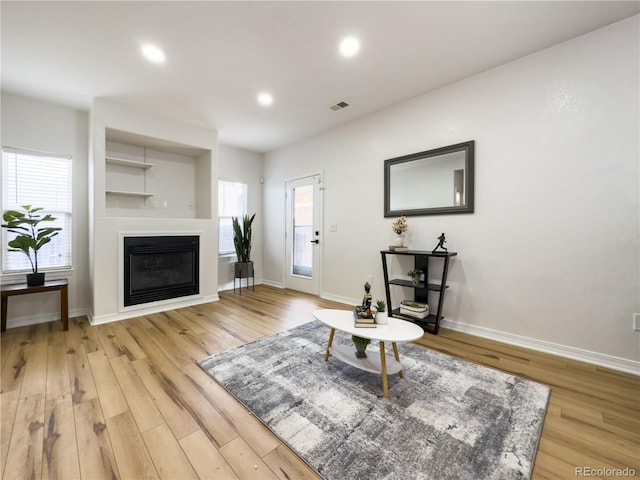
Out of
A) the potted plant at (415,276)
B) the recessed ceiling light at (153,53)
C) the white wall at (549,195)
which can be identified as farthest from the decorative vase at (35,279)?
the white wall at (549,195)

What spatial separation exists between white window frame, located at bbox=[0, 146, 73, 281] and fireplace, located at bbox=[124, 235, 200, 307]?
0.84 metres

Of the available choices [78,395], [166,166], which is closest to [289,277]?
[166,166]

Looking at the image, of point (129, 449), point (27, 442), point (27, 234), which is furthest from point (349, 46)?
point (27, 234)

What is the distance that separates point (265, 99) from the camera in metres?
3.20

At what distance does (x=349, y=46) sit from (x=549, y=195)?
86.5 inches

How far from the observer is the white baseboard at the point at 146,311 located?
3.14 meters

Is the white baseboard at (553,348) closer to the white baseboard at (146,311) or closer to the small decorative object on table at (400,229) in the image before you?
the small decorative object on table at (400,229)

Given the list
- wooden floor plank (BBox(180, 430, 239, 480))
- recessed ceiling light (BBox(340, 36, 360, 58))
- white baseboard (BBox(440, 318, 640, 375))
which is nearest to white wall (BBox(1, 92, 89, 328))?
wooden floor plank (BBox(180, 430, 239, 480))

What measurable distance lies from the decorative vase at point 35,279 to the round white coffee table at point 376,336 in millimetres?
3113

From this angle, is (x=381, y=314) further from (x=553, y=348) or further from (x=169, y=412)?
(x=553, y=348)

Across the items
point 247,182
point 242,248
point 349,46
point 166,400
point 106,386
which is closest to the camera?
point 166,400

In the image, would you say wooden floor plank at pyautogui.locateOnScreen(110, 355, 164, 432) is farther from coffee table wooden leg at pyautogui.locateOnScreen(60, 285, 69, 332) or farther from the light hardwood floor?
coffee table wooden leg at pyautogui.locateOnScreen(60, 285, 69, 332)

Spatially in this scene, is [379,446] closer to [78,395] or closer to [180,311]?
[78,395]

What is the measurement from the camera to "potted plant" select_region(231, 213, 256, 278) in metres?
4.62
